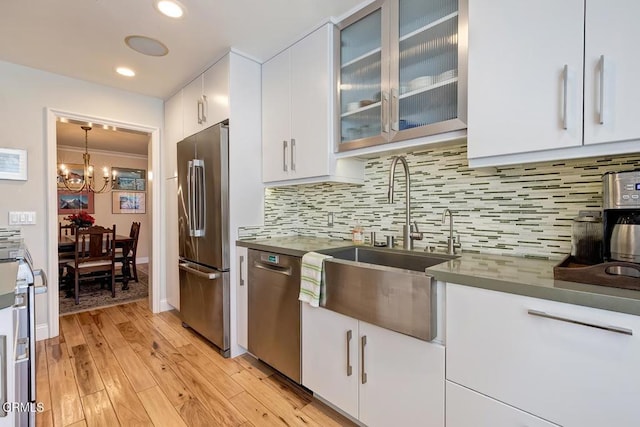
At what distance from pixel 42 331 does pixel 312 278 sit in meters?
2.73

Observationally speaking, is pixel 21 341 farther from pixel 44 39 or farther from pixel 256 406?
pixel 44 39

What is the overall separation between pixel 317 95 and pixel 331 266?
1.17 meters

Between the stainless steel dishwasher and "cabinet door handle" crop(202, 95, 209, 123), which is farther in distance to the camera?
"cabinet door handle" crop(202, 95, 209, 123)

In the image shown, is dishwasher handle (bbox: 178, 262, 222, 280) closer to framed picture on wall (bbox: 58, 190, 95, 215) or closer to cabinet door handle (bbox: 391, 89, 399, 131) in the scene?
cabinet door handle (bbox: 391, 89, 399, 131)

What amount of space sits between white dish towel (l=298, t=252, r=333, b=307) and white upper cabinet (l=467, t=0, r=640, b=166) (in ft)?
3.00

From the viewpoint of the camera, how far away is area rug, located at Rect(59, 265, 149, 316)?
135 inches

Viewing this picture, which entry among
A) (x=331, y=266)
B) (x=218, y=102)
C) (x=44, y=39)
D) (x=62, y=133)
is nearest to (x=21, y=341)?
(x=331, y=266)

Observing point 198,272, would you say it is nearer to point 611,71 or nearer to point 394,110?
point 394,110

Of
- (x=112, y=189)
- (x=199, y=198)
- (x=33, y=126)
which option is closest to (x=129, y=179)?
(x=112, y=189)

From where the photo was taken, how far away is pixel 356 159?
6.81 feet

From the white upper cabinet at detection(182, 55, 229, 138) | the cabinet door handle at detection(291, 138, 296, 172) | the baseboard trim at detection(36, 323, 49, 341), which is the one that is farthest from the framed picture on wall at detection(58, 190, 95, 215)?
the cabinet door handle at detection(291, 138, 296, 172)

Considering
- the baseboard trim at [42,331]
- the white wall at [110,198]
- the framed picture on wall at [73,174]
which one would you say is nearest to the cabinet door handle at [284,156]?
the baseboard trim at [42,331]

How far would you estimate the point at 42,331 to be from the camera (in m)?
2.62

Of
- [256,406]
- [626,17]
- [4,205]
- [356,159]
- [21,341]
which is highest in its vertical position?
[626,17]
